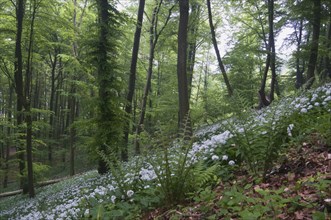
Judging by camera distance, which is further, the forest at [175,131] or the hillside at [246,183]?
the forest at [175,131]

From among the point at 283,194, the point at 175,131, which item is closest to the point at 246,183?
the point at 283,194

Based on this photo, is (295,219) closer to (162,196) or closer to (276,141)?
(276,141)

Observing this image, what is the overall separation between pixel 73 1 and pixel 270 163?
17874mm

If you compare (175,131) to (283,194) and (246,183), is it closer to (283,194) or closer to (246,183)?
(246,183)

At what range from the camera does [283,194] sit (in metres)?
2.53

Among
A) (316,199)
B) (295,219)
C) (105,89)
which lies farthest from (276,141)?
(105,89)

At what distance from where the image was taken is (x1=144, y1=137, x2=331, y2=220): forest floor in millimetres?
2158

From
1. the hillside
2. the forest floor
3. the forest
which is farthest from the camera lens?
the forest

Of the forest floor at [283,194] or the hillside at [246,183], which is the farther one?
the hillside at [246,183]

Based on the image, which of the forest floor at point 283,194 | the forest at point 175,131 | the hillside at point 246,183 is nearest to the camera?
the forest floor at point 283,194

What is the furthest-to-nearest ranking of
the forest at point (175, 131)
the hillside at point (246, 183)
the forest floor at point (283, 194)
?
1. the forest at point (175, 131)
2. the hillside at point (246, 183)
3. the forest floor at point (283, 194)

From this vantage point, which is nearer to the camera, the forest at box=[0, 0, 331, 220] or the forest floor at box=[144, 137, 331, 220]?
the forest floor at box=[144, 137, 331, 220]

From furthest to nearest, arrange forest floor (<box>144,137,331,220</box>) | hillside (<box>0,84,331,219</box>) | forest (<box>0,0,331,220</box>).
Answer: forest (<box>0,0,331,220</box>) < hillside (<box>0,84,331,219</box>) < forest floor (<box>144,137,331,220</box>)

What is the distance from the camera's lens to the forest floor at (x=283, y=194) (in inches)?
85.0
